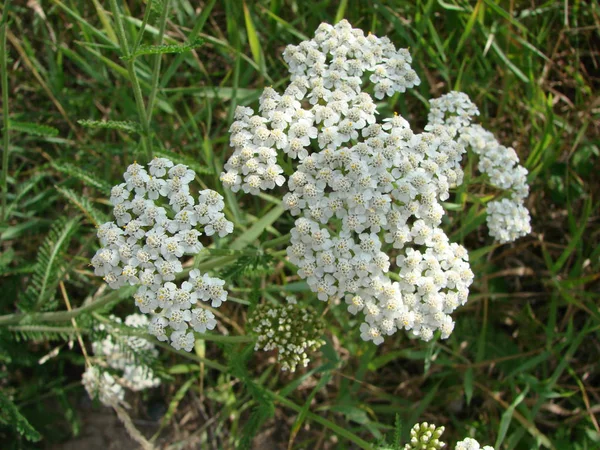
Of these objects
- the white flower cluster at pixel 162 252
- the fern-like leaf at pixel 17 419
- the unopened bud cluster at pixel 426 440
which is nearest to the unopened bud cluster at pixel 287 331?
the white flower cluster at pixel 162 252

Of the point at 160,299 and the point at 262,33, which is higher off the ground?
the point at 262,33

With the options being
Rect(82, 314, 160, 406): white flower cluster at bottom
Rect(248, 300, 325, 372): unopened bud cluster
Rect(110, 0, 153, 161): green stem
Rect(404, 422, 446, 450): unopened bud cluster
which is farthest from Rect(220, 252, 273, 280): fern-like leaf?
Rect(82, 314, 160, 406): white flower cluster at bottom

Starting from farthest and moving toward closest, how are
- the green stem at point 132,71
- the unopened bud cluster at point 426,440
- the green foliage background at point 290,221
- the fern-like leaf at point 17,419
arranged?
1. the green foliage background at point 290,221
2. the fern-like leaf at point 17,419
3. the unopened bud cluster at point 426,440
4. the green stem at point 132,71

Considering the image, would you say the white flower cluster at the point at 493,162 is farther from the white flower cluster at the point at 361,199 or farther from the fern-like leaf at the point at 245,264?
the fern-like leaf at the point at 245,264

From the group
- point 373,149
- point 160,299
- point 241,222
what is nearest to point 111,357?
point 241,222

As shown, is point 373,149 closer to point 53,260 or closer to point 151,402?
point 53,260
